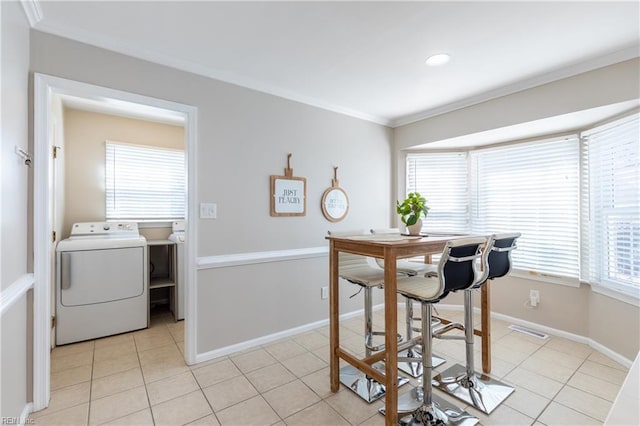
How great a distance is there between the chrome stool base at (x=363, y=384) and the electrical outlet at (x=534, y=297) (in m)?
1.96

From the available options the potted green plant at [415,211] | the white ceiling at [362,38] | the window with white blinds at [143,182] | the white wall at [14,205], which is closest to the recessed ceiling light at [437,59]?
the white ceiling at [362,38]

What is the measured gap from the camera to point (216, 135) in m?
2.56

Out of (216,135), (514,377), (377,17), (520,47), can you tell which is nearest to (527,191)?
(520,47)

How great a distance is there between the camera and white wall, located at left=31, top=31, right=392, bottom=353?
216 cm

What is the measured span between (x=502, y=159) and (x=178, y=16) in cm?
354

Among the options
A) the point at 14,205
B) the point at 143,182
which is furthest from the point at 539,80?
the point at 143,182

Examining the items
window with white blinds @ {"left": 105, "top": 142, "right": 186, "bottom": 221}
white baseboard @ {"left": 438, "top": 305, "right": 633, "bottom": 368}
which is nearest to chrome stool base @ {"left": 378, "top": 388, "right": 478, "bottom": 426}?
white baseboard @ {"left": 438, "top": 305, "right": 633, "bottom": 368}

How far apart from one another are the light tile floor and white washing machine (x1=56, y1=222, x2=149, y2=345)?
0.16 m

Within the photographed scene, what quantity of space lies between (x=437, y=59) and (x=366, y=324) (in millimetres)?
2172

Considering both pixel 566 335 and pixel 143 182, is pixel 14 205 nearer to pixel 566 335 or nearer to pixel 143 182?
pixel 143 182

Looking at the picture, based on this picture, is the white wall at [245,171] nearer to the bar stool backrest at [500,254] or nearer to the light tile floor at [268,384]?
the light tile floor at [268,384]

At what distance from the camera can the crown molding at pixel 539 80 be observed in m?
2.17

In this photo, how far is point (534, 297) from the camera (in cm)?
314

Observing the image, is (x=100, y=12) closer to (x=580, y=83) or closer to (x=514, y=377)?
(x=580, y=83)
